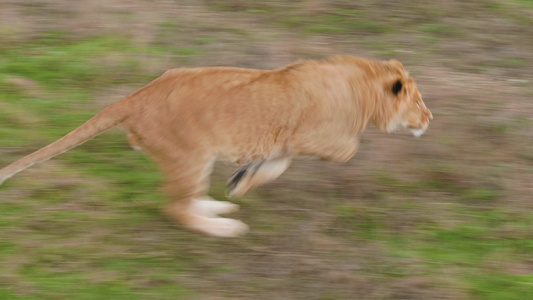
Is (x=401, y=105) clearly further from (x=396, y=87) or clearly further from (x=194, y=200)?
(x=194, y=200)

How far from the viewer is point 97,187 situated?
532cm

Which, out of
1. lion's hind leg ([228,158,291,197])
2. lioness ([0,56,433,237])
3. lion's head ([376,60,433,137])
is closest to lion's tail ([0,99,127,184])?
lioness ([0,56,433,237])

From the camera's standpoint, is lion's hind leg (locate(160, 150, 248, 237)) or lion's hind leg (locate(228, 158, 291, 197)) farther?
lion's hind leg (locate(228, 158, 291, 197))

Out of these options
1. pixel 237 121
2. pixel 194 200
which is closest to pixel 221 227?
pixel 194 200

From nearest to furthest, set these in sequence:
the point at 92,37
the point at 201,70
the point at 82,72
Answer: the point at 201,70
the point at 82,72
the point at 92,37

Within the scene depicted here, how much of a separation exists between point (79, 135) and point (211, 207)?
3.12 feet

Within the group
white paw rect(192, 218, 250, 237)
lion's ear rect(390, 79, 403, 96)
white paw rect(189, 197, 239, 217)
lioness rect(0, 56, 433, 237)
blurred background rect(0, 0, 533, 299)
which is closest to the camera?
blurred background rect(0, 0, 533, 299)

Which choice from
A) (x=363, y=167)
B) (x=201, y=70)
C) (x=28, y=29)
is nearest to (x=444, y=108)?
(x=363, y=167)

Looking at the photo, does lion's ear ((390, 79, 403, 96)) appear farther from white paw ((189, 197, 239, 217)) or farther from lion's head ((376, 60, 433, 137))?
white paw ((189, 197, 239, 217))

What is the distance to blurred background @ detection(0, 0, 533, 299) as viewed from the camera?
177 inches

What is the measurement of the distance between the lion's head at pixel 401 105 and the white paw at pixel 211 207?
1105 millimetres

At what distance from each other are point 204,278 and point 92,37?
3.68 metres

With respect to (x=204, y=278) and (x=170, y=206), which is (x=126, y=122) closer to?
(x=170, y=206)

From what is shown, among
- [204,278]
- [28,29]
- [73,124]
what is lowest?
[204,278]
